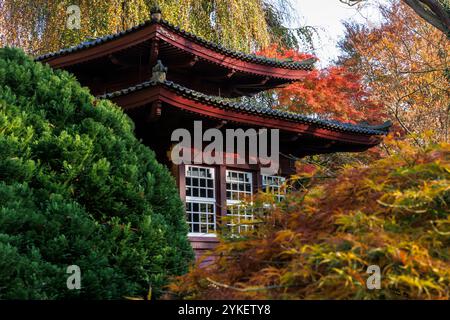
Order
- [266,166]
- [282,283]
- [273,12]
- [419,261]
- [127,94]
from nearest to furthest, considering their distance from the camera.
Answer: [419,261], [282,283], [127,94], [266,166], [273,12]

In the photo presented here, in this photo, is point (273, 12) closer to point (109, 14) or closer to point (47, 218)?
point (109, 14)

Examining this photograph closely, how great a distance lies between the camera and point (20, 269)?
14.0 feet

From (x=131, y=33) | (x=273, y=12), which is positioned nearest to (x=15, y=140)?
(x=131, y=33)

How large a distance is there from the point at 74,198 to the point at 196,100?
5713 mm

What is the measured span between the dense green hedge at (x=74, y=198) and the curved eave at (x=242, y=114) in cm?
431

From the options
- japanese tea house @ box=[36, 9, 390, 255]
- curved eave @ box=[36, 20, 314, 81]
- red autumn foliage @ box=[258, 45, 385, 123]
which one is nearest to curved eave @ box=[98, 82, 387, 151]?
japanese tea house @ box=[36, 9, 390, 255]

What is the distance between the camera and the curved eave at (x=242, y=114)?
9859 millimetres

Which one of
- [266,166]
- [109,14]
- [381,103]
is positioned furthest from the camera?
[381,103]

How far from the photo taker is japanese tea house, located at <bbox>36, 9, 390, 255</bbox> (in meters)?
10.3

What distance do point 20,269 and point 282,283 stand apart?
7.81ft

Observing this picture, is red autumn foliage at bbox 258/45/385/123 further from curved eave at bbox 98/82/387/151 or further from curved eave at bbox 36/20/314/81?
curved eave at bbox 36/20/314/81

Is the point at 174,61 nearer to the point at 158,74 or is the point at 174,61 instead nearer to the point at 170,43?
the point at 170,43

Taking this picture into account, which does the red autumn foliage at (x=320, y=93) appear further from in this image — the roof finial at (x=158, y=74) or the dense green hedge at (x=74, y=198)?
the dense green hedge at (x=74, y=198)
